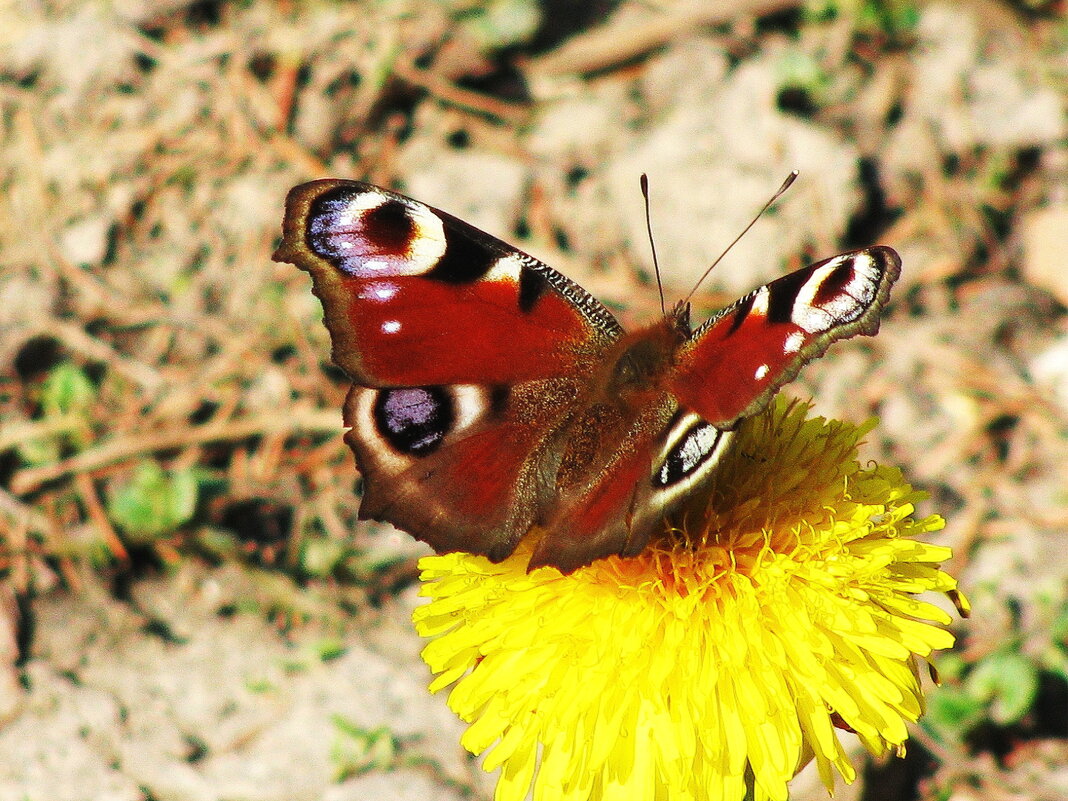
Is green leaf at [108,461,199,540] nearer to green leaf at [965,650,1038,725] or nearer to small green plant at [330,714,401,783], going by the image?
small green plant at [330,714,401,783]

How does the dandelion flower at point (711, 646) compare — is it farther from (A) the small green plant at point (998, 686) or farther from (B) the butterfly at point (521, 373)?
(A) the small green plant at point (998, 686)

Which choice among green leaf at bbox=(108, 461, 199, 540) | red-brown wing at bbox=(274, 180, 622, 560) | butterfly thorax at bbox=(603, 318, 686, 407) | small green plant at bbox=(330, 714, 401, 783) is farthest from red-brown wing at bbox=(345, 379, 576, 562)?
green leaf at bbox=(108, 461, 199, 540)

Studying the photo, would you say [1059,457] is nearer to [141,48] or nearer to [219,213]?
[219,213]

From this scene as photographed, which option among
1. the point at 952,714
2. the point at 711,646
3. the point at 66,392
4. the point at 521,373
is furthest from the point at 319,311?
the point at 952,714

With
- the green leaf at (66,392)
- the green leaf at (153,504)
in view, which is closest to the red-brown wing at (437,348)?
the green leaf at (153,504)

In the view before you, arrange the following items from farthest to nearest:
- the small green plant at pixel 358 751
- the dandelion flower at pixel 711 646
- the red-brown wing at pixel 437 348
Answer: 1. the small green plant at pixel 358 751
2. the red-brown wing at pixel 437 348
3. the dandelion flower at pixel 711 646

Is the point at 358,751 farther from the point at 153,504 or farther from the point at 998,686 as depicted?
the point at 998,686

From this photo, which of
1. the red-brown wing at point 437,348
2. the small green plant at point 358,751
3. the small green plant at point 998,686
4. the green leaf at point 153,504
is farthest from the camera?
the green leaf at point 153,504
